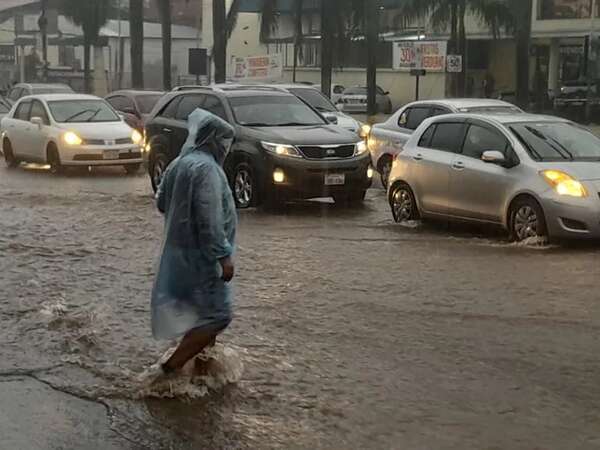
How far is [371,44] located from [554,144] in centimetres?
2760

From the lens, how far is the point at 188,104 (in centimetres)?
1734

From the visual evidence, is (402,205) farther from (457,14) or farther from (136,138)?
(457,14)

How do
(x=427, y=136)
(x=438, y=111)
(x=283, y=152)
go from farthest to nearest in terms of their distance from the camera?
1. (x=438, y=111)
2. (x=283, y=152)
3. (x=427, y=136)

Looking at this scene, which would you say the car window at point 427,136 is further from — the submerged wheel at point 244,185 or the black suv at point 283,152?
the submerged wheel at point 244,185

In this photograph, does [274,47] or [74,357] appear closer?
[74,357]

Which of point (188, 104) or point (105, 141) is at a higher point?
point (188, 104)

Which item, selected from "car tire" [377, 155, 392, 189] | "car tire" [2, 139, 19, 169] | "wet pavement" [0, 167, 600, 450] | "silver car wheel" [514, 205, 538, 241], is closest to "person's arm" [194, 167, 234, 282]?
"wet pavement" [0, 167, 600, 450]

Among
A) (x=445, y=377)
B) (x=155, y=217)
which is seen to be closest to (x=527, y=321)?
(x=445, y=377)

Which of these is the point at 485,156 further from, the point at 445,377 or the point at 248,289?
the point at 445,377

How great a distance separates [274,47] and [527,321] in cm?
5643

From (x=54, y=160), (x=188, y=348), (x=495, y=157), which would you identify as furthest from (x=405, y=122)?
(x=188, y=348)

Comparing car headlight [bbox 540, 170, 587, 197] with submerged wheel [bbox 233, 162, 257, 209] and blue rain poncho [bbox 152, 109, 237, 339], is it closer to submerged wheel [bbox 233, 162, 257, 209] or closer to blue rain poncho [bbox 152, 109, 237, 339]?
submerged wheel [bbox 233, 162, 257, 209]

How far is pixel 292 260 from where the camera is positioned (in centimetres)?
1129

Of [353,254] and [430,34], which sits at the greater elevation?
[430,34]
